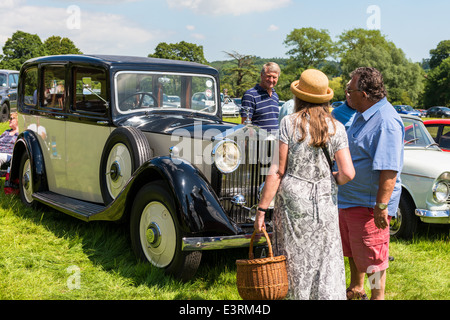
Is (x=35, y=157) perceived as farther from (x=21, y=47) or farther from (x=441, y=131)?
(x=21, y=47)

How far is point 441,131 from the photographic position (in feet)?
22.1

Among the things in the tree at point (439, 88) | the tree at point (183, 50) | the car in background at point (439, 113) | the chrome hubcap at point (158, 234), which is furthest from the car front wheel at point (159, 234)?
the tree at point (183, 50)

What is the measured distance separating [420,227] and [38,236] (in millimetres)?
4555

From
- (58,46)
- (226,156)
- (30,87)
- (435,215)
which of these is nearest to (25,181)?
(30,87)

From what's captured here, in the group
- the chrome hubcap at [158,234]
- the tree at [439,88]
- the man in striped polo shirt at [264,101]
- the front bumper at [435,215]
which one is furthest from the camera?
the tree at [439,88]

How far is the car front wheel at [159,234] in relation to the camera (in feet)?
11.5

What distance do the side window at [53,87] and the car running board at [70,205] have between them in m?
1.10

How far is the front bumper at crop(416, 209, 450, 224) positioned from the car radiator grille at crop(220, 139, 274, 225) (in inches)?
83.9

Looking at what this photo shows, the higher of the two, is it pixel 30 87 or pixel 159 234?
pixel 30 87

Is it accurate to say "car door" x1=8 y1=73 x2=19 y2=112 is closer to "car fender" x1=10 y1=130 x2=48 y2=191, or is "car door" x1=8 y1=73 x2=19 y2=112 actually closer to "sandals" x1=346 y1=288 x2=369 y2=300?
"car fender" x1=10 y1=130 x2=48 y2=191

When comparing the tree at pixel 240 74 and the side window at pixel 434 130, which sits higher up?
the tree at pixel 240 74

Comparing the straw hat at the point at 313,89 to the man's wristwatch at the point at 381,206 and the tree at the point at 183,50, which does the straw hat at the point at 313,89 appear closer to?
the man's wristwatch at the point at 381,206

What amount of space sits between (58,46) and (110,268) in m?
62.5
